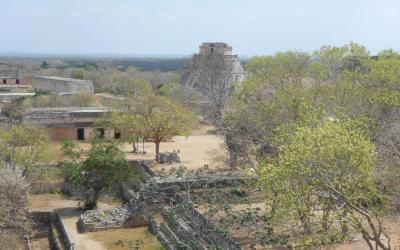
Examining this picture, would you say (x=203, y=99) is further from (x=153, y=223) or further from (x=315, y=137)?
(x=315, y=137)

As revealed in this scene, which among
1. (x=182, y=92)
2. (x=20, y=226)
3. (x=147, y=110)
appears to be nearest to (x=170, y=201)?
(x=20, y=226)

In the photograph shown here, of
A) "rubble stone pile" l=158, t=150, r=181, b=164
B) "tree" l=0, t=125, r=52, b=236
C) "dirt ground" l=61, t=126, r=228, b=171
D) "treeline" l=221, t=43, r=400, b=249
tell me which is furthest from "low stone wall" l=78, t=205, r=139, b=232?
"rubble stone pile" l=158, t=150, r=181, b=164

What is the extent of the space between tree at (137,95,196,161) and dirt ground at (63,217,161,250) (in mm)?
6135

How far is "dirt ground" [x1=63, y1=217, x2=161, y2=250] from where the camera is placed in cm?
1468

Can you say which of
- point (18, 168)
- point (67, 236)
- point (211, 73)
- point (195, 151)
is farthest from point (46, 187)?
point (211, 73)

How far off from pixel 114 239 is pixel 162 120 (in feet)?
23.2

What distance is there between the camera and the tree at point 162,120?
2162 cm

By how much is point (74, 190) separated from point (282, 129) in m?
9.86

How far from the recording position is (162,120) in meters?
21.5

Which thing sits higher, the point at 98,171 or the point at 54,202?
the point at 98,171

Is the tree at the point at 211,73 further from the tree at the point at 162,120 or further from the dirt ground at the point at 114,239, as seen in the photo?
the dirt ground at the point at 114,239

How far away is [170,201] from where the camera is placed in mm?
16734

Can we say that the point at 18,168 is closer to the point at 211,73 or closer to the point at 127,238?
the point at 127,238

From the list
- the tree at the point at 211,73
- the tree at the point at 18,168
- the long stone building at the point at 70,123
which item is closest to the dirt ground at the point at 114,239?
the tree at the point at 18,168
